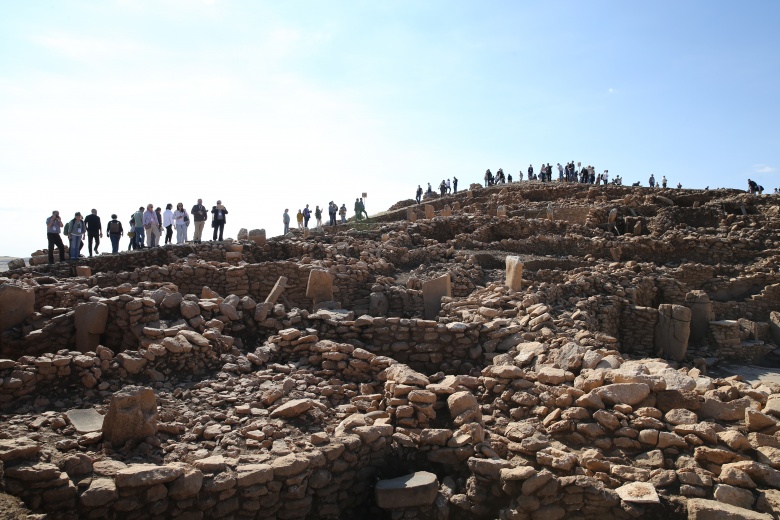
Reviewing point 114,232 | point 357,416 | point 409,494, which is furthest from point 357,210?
point 409,494

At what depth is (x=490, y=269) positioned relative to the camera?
1792 centimetres

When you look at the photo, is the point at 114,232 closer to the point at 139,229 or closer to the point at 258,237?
the point at 139,229

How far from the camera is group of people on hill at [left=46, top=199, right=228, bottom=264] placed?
15199 mm

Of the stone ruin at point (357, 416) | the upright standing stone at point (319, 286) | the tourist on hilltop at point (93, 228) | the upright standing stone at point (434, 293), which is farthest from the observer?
the tourist on hilltop at point (93, 228)

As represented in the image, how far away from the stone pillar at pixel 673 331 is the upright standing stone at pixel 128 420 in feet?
39.2

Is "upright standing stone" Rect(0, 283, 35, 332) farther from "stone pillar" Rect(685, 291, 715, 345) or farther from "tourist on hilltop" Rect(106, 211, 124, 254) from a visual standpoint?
"stone pillar" Rect(685, 291, 715, 345)

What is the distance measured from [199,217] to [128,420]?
1375 centimetres

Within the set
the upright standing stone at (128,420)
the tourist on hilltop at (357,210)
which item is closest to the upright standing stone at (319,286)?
the upright standing stone at (128,420)

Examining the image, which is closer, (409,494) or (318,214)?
(409,494)

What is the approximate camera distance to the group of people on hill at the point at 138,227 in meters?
15.2

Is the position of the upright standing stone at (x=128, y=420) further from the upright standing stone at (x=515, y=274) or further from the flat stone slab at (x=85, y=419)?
the upright standing stone at (x=515, y=274)

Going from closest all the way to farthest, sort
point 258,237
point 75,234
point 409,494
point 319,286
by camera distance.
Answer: point 409,494, point 319,286, point 75,234, point 258,237

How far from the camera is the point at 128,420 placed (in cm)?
562

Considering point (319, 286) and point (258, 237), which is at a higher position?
point (258, 237)
